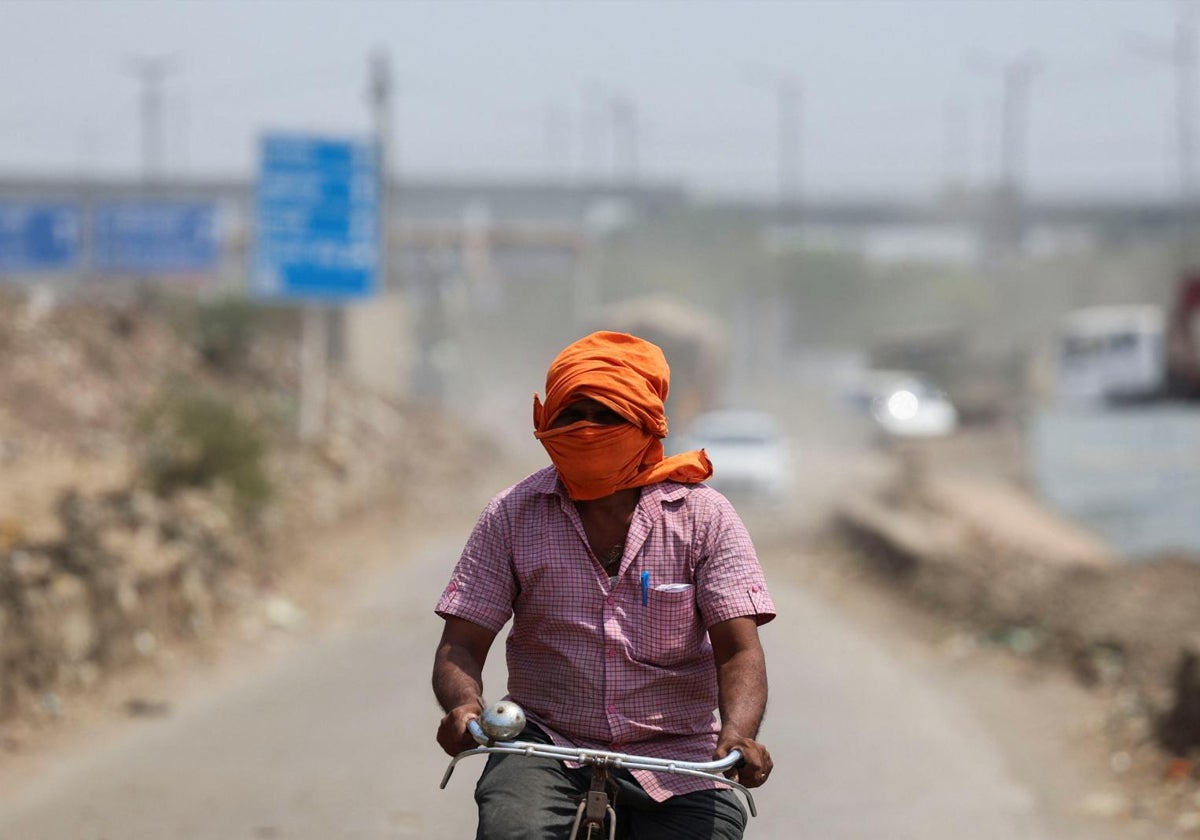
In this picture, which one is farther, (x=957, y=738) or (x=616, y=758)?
(x=957, y=738)

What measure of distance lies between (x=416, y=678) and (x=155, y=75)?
48.8 m

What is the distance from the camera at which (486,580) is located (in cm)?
360

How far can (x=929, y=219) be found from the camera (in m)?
97.5

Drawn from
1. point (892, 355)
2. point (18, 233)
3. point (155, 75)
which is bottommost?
point (892, 355)

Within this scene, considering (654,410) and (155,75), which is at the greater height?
(155,75)

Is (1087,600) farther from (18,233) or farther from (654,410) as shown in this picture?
(18,233)

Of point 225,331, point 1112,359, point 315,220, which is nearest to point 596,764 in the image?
point 315,220

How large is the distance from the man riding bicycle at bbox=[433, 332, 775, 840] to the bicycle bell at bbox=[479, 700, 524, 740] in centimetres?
25

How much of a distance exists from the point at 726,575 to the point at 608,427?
16.4 inches

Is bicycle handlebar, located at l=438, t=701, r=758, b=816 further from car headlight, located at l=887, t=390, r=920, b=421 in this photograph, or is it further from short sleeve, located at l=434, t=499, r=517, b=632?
car headlight, located at l=887, t=390, r=920, b=421

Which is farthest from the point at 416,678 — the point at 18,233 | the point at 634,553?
the point at 18,233

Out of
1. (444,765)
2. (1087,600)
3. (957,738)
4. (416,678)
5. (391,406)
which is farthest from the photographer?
(391,406)

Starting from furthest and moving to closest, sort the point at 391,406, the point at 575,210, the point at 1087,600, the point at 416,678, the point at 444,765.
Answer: the point at 575,210, the point at 391,406, the point at 1087,600, the point at 416,678, the point at 444,765

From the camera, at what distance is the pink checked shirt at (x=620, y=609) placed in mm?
3506
